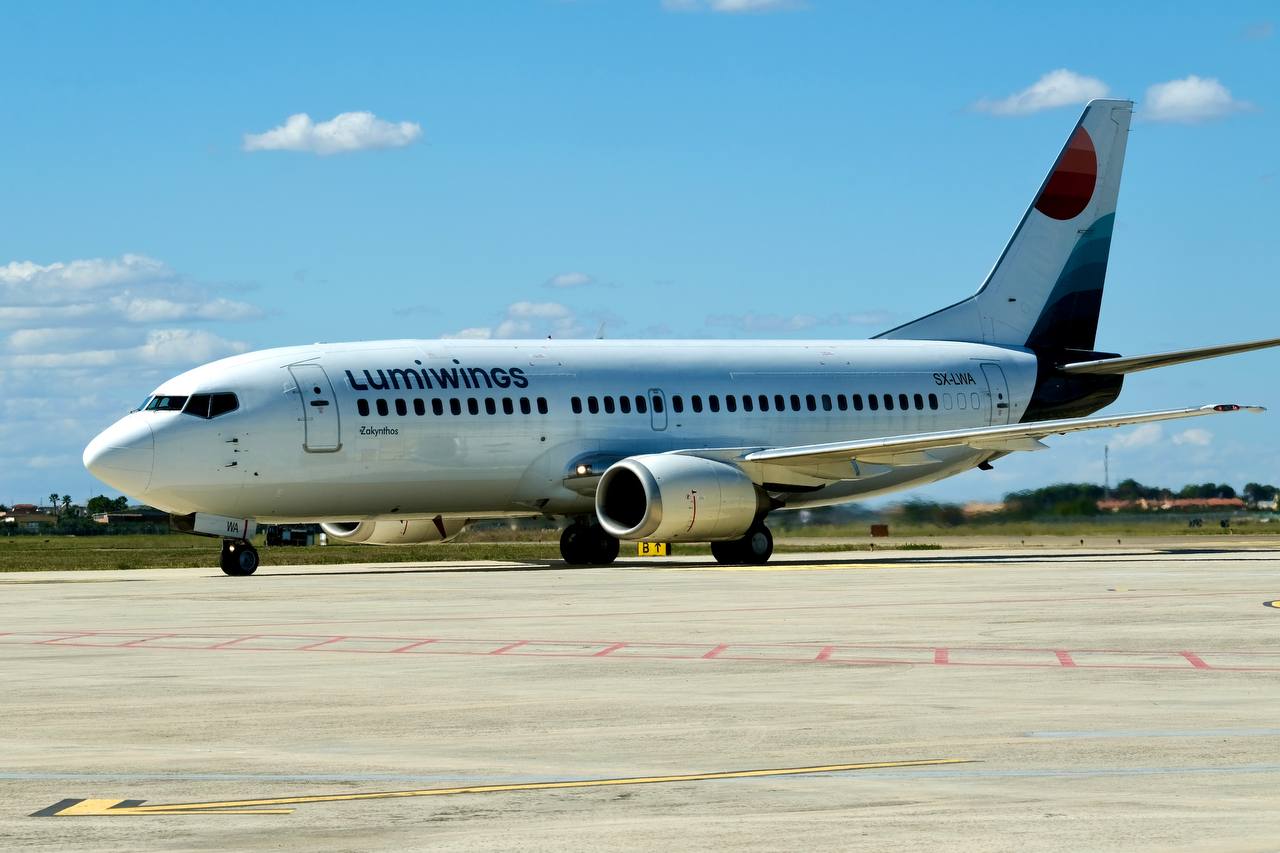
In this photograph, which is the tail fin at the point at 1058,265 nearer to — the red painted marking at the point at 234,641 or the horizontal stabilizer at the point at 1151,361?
the horizontal stabilizer at the point at 1151,361

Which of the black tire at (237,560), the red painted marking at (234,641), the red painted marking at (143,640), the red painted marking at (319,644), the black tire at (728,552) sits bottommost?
the black tire at (728,552)

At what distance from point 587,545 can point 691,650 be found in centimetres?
2000

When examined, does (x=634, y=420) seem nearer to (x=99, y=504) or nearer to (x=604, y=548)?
(x=604, y=548)

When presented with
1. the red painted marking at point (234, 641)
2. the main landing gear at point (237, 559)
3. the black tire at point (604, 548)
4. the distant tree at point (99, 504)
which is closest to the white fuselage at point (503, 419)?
the main landing gear at point (237, 559)

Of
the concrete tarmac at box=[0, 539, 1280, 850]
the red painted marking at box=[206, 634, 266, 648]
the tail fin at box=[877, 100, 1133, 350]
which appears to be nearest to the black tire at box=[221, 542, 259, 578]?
the concrete tarmac at box=[0, 539, 1280, 850]

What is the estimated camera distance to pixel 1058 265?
42594mm

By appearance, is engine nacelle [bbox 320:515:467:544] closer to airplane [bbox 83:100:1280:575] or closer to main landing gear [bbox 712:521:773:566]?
airplane [bbox 83:100:1280:575]

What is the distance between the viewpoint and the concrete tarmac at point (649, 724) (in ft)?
26.0

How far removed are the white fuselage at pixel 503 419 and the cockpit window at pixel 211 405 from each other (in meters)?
0.12

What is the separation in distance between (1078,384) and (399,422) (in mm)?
17105

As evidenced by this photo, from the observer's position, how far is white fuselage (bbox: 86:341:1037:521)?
31.0 metres

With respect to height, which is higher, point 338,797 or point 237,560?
point 237,560

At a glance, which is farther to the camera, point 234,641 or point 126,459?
point 126,459

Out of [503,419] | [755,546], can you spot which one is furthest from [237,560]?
[755,546]
